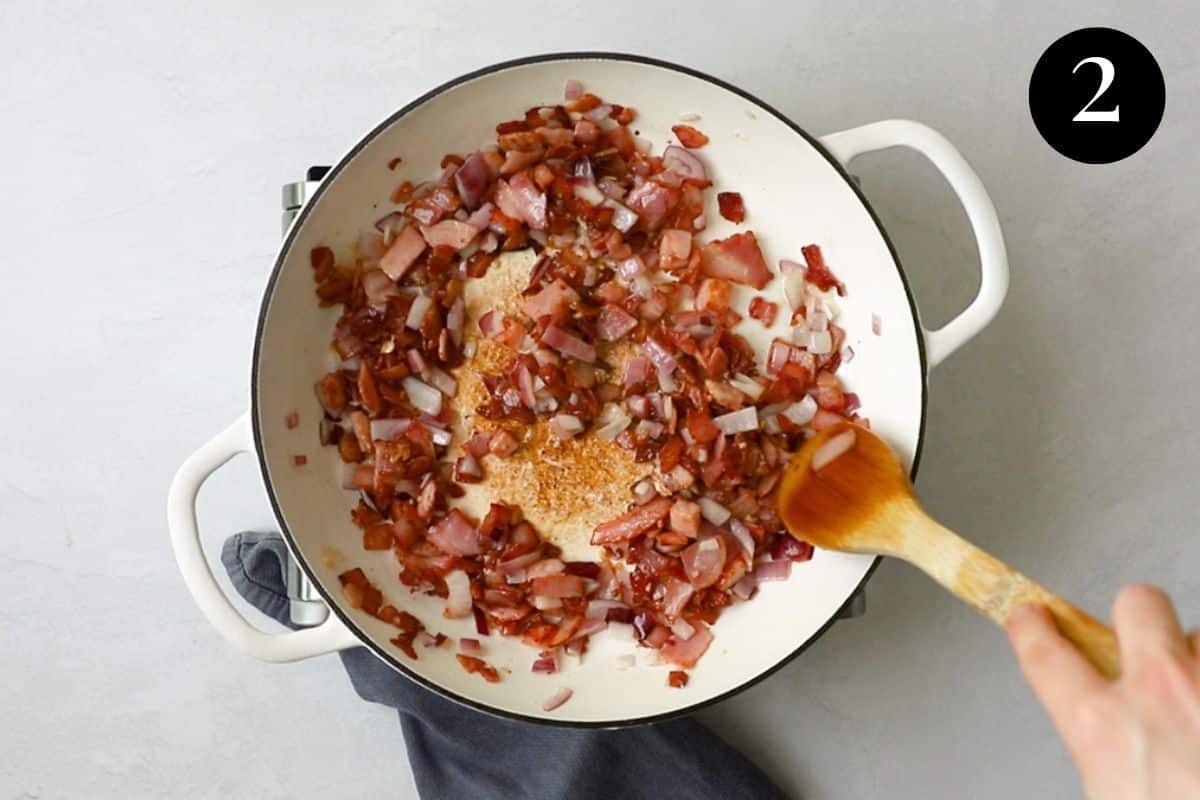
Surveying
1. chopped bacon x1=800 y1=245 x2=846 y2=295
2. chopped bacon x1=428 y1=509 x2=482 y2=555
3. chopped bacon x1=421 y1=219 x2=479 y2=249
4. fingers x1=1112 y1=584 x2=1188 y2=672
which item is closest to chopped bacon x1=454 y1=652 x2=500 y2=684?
chopped bacon x1=428 y1=509 x2=482 y2=555

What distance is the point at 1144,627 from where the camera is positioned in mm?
679

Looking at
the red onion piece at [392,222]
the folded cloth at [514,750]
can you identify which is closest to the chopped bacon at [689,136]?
the red onion piece at [392,222]

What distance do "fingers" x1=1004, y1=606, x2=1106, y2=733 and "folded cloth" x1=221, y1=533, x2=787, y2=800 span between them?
1.97 feet

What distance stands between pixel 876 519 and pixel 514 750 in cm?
52

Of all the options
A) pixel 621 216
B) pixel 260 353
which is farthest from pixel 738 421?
pixel 260 353

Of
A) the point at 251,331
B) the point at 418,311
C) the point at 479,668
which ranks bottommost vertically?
the point at 479,668

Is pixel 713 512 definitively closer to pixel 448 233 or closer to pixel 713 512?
pixel 713 512

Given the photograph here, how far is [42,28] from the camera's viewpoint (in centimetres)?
134

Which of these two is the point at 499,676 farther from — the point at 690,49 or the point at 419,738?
the point at 690,49

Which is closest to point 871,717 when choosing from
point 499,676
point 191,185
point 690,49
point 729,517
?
point 729,517

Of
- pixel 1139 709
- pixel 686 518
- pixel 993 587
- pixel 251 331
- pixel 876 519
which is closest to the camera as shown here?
pixel 1139 709

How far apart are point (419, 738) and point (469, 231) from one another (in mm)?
576

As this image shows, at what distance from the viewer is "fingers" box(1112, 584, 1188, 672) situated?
0.67 meters

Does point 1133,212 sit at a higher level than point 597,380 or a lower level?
higher
